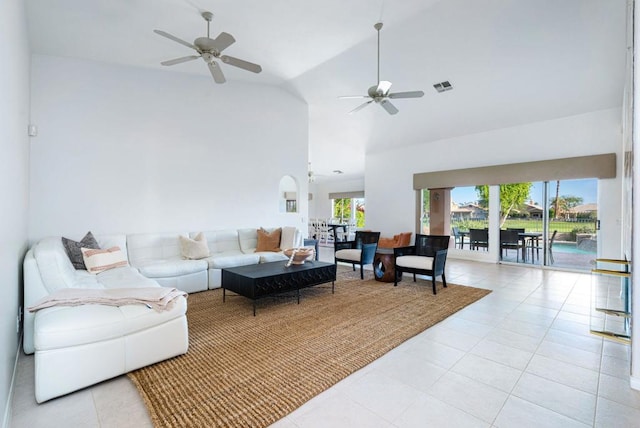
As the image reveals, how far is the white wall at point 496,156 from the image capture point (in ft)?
18.2

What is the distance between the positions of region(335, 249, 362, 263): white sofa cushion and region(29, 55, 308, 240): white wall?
1485mm

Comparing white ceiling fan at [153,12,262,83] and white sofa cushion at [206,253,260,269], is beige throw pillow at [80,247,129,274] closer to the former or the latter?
white sofa cushion at [206,253,260,269]

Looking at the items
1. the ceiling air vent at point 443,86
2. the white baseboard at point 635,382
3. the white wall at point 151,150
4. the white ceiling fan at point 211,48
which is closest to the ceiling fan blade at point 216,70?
the white ceiling fan at point 211,48

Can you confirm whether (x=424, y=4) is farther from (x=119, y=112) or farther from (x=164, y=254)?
(x=164, y=254)

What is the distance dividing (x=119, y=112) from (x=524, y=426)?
5830mm

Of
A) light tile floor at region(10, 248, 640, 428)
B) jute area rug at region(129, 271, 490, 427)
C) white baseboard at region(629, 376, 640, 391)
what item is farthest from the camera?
white baseboard at region(629, 376, 640, 391)

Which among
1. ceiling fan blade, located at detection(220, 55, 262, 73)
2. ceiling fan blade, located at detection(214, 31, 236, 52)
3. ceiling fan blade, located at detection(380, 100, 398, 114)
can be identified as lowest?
ceiling fan blade, located at detection(380, 100, 398, 114)

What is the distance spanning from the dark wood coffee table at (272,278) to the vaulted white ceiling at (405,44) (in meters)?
3.23

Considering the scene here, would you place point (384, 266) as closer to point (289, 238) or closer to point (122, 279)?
point (289, 238)

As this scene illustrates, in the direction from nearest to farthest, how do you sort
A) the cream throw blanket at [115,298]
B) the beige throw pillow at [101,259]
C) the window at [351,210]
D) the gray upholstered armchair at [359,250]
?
1. the cream throw blanket at [115,298]
2. the beige throw pillow at [101,259]
3. the gray upholstered armchair at [359,250]
4. the window at [351,210]

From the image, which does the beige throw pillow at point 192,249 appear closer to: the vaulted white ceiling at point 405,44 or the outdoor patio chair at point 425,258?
the vaulted white ceiling at point 405,44

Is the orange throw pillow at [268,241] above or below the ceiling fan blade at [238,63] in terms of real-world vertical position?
below

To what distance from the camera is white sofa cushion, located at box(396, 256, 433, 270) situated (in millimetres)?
4484

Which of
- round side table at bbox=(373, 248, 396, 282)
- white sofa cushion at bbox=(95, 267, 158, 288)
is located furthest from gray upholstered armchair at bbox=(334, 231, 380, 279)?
white sofa cushion at bbox=(95, 267, 158, 288)
